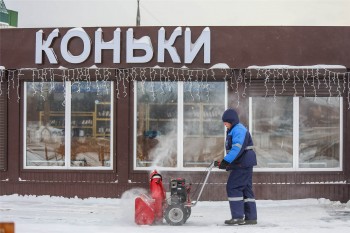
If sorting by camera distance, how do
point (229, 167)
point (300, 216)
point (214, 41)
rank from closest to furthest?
point (229, 167) → point (300, 216) → point (214, 41)

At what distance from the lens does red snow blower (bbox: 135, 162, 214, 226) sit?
9.70 meters

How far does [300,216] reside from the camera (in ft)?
36.3

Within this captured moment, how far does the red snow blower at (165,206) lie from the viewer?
31.8ft

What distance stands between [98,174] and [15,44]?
3.50 m

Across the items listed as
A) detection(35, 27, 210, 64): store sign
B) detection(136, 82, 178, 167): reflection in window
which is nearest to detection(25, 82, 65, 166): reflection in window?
detection(35, 27, 210, 64): store sign

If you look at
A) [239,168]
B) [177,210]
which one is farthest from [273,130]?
[177,210]

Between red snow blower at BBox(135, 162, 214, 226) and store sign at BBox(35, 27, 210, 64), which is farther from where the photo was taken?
store sign at BBox(35, 27, 210, 64)

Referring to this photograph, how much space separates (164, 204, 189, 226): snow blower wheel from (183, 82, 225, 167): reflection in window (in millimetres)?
3438

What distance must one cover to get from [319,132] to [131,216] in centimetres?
498

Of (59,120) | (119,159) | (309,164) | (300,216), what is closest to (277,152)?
(309,164)

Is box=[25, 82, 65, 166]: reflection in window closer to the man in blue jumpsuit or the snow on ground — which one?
the snow on ground

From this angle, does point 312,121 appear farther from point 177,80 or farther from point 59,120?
point 59,120

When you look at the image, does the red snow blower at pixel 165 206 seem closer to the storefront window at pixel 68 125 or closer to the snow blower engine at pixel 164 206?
the snow blower engine at pixel 164 206

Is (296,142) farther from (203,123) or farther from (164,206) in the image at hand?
(164,206)
